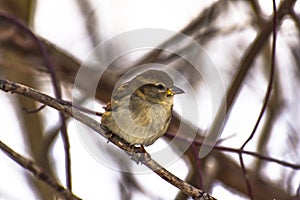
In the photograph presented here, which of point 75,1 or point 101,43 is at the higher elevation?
point 75,1

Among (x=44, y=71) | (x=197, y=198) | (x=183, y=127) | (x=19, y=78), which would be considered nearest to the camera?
(x=197, y=198)

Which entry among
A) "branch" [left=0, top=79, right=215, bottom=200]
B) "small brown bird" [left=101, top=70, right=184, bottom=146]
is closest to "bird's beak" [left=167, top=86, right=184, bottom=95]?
"small brown bird" [left=101, top=70, right=184, bottom=146]

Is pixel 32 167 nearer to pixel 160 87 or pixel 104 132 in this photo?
pixel 104 132

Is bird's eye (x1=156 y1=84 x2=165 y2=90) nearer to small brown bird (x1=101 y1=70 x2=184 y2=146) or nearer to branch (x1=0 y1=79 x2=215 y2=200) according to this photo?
small brown bird (x1=101 y1=70 x2=184 y2=146)

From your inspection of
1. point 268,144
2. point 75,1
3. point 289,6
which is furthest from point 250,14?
point 75,1

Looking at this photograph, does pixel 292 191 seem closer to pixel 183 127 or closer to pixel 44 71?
pixel 183 127

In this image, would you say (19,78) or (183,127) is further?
(19,78)
